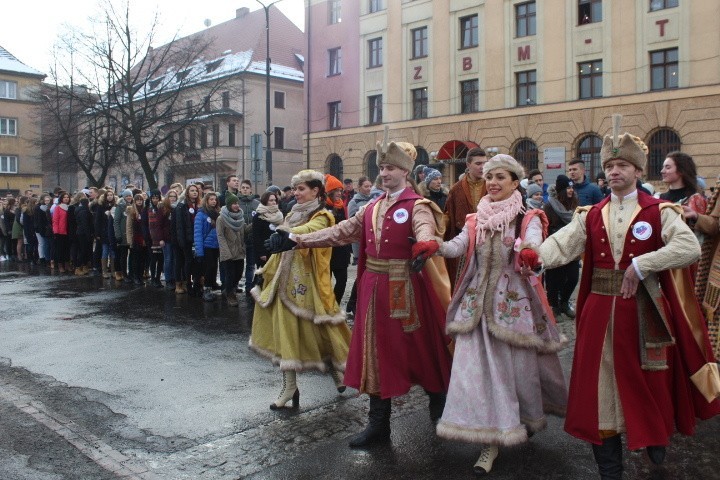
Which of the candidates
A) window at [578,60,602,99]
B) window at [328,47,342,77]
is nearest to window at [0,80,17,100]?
window at [328,47,342,77]

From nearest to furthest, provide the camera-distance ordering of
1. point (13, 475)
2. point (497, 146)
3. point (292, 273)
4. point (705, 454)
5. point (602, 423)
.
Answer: point (602, 423) → point (13, 475) → point (705, 454) → point (292, 273) → point (497, 146)

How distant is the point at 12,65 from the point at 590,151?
52.3m

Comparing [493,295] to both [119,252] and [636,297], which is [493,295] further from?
[119,252]

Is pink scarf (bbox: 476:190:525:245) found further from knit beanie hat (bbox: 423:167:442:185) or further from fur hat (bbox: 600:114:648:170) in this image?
knit beanie hat (bbox: 423:167:442:185)

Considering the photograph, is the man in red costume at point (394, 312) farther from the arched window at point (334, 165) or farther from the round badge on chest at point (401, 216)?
the arched window at point (334, 165)

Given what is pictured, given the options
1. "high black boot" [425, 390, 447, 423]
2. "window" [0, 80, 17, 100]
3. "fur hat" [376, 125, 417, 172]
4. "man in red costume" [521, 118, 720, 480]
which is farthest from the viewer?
"window" [0, 80, 17, 100]

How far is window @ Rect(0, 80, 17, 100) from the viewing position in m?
62.2

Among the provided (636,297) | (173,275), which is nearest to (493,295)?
(636,297)

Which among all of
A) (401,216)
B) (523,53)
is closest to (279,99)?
(523,53)

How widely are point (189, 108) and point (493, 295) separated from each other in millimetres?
37151

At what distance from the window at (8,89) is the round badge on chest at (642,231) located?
6699 cm

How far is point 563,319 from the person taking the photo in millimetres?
9672

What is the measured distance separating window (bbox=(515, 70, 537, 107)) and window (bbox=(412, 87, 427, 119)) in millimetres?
5073

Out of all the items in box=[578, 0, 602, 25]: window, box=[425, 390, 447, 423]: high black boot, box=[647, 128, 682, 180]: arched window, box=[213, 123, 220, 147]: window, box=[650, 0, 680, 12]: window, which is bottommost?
box=[425, 390, 447, 423]: high black boot
